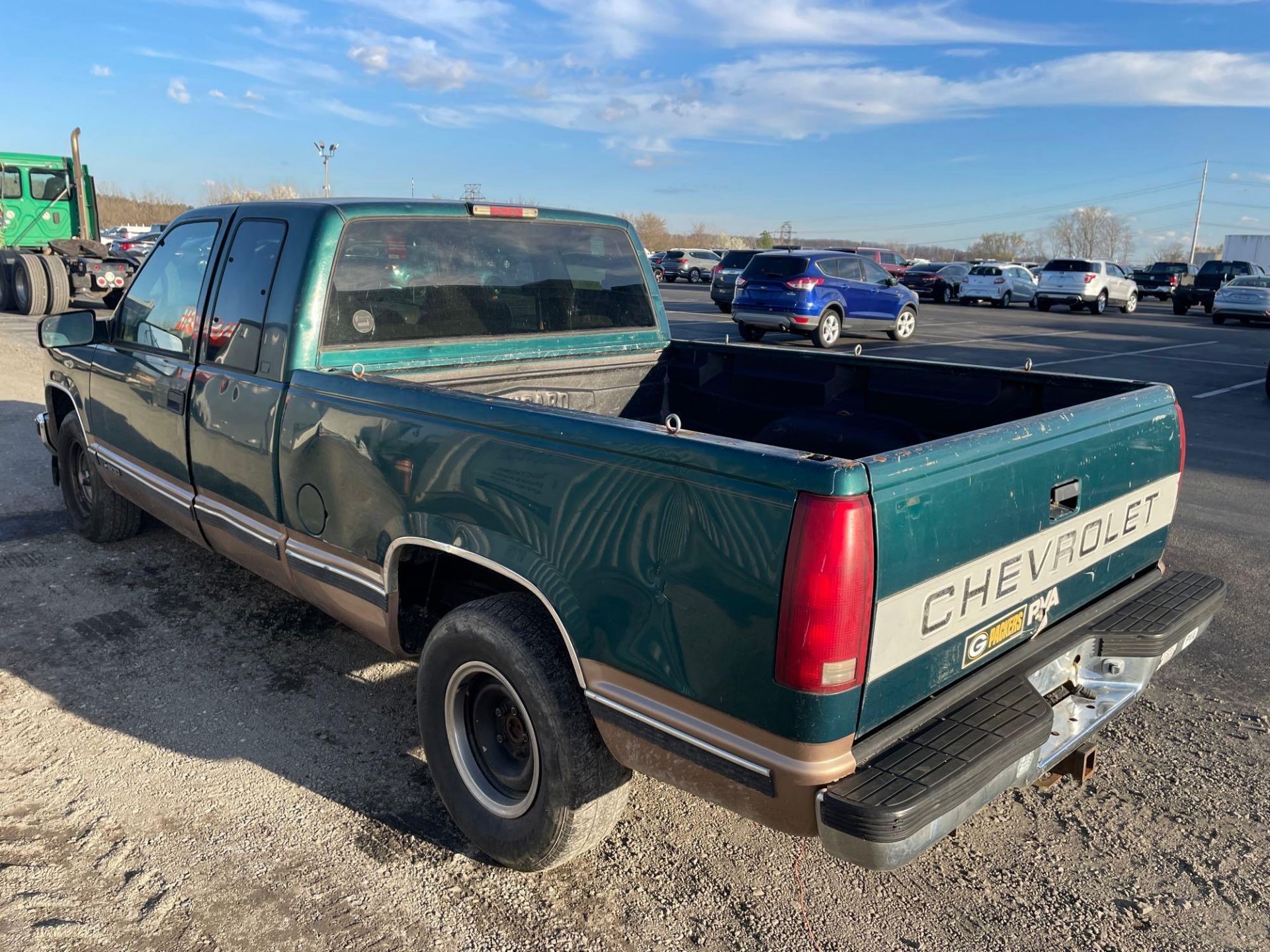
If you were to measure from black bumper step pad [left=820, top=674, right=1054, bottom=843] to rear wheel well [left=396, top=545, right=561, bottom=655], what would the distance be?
1.39 metres

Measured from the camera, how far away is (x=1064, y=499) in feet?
8.84

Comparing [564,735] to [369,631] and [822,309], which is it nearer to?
[369,631]

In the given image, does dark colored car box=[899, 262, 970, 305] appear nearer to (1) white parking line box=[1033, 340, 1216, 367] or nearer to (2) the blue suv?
(1) white parking line box=[1033, 340, 1216, 367]

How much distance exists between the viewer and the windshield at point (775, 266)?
59.3 ft

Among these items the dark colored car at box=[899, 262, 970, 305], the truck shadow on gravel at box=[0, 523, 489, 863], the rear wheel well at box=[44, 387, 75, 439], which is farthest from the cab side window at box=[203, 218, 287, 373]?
the dark colored car at box=[899, 262, 970, 305]

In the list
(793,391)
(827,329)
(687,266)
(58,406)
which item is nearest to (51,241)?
(827,329)

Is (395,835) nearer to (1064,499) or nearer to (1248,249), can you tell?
(1064,499)

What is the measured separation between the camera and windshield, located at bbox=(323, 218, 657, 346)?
369 centimetres

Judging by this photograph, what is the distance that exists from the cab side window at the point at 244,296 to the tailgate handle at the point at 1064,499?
2854mm

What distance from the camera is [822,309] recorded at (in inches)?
714

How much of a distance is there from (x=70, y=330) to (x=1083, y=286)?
3118 centimetres

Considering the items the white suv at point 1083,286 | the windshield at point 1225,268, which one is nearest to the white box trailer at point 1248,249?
the windshield at point 1225,268

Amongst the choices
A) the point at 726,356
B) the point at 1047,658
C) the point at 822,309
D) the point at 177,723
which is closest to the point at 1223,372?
the point at 822,309

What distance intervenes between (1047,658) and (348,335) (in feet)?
8.83
